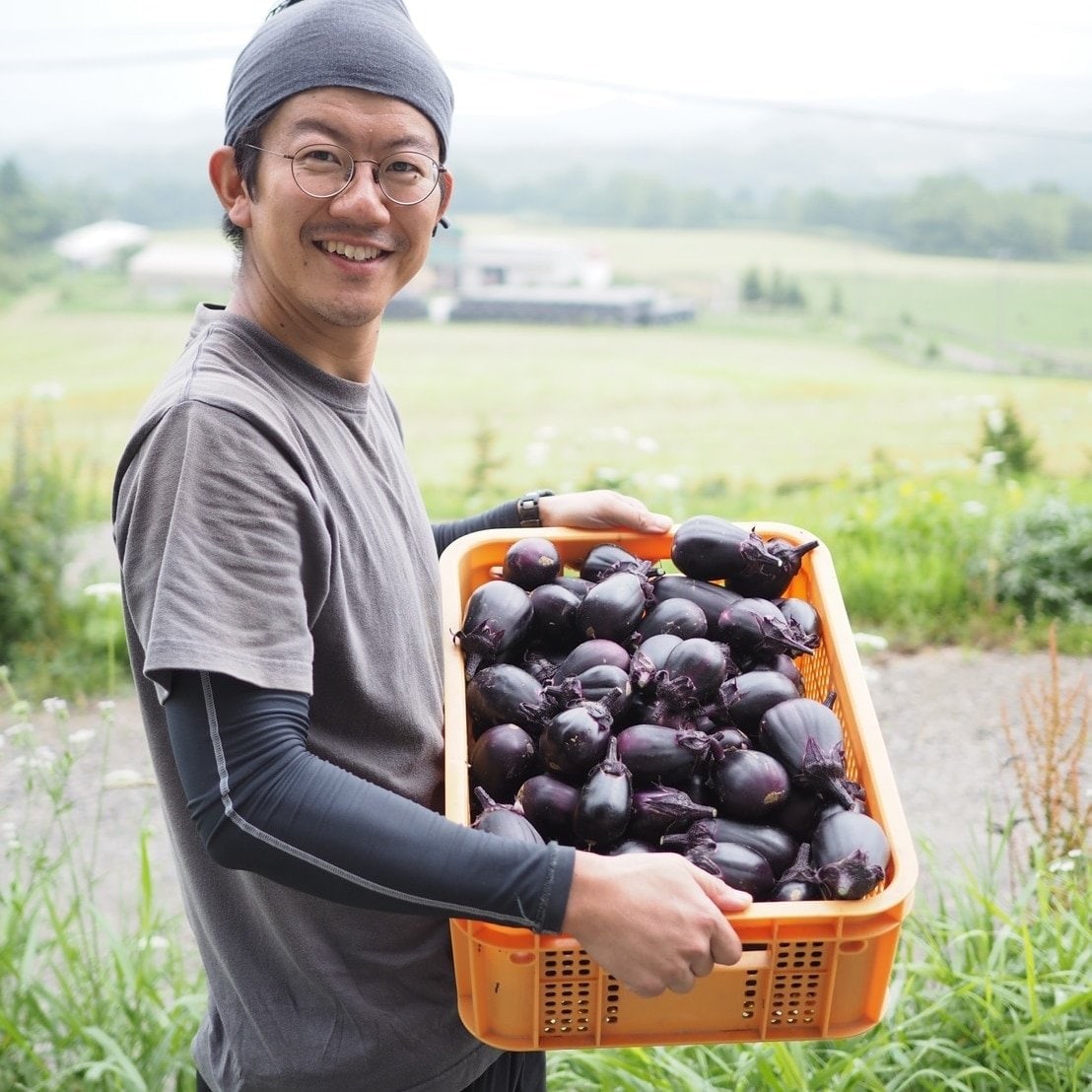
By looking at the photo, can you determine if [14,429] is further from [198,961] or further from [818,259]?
[818,259]

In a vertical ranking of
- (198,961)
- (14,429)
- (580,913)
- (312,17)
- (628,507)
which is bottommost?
(198,961)

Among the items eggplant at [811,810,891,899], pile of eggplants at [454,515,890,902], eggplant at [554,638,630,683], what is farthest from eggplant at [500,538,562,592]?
eggplant at [811,810,891,899]

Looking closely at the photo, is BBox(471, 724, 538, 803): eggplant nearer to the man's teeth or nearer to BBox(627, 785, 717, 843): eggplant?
BBox(627, 785, 717, 843): eggplant

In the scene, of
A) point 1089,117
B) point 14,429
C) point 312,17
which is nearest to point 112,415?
point 14,429

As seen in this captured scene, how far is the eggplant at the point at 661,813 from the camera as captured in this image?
150cm

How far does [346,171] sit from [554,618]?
2.53 ft

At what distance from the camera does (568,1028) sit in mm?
1376

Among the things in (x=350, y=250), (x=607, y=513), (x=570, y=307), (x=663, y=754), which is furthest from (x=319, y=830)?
(x=570, y=307)

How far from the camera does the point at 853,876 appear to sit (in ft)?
4.34

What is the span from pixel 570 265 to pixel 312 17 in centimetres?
1037

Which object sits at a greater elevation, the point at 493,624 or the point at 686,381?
the point at 493,624

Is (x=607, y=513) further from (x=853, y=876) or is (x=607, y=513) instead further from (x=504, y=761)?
(x=853, y=876)

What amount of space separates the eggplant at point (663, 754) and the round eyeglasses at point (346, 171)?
2.59 feet

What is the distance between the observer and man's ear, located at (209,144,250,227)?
154 centimetres
